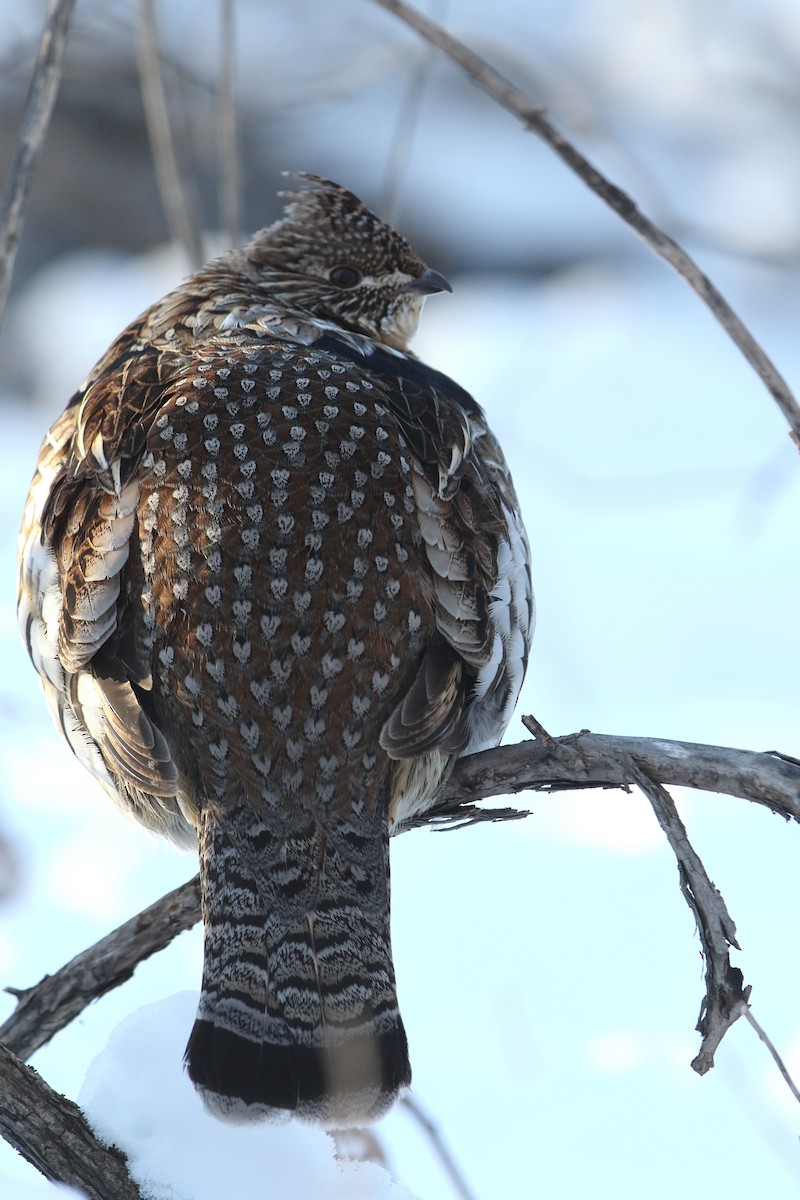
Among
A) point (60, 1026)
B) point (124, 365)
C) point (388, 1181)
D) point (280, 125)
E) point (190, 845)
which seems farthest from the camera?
point (280, 125)

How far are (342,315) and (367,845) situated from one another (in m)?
2.14

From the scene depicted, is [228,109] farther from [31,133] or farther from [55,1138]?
[55,1138]

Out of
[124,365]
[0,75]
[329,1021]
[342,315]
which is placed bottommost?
[329,1021]

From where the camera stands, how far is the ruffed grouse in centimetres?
290

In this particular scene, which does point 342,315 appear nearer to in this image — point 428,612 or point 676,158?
point 428,612

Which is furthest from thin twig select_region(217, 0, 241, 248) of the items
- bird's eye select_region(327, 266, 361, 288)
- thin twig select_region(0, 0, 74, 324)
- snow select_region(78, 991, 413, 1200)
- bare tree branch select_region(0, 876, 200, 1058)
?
snow select_region(78, 991, 413, 1200)

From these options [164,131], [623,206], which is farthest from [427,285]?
[623,206]

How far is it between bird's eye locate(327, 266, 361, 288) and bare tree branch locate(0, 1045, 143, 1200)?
9.64 feet

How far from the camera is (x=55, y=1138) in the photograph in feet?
8.14

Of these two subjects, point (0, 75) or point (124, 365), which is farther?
point (0, 75)

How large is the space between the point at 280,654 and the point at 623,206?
120cm

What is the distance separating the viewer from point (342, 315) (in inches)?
183

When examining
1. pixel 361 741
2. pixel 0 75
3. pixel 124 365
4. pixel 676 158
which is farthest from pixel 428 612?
pixel 676 158

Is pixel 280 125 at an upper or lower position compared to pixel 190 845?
upper
